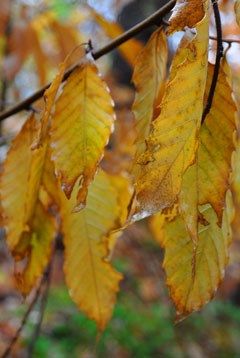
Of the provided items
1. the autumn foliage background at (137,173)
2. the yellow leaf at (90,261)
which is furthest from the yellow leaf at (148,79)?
the yellow leaf at (90,261)

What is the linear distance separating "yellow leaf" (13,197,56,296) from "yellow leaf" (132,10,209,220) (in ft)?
0.70

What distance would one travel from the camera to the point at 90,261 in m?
0.53

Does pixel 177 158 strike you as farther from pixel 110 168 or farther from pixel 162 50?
pixel 110 168

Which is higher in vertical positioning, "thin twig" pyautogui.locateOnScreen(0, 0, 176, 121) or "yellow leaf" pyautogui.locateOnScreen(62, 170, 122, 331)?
"thin twig" pyautogui.locateOnScreen(0, 0, 176, 121)

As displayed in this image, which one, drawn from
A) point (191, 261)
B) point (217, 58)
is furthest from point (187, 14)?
point (191, 261)

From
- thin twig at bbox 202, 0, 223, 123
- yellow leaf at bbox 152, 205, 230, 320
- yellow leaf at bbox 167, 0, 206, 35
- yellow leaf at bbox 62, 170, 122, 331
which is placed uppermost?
yellow leaf at bbox 167, 0, 206, 35

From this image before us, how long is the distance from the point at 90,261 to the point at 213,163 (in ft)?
0.69

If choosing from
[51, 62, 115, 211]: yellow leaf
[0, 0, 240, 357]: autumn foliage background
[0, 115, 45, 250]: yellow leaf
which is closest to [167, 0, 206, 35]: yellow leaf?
[0, 0, 240, 357]: autumn foliage background

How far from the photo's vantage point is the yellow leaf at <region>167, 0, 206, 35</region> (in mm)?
341

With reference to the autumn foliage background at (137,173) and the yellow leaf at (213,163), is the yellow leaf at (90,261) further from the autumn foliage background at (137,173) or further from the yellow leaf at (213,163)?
the yellow leaf at (213,163)

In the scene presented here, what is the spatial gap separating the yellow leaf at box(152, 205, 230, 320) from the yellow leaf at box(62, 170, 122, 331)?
107 millimetres

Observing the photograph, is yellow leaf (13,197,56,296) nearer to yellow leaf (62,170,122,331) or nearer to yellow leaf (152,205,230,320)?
yellow leaf (62,170,122,331)

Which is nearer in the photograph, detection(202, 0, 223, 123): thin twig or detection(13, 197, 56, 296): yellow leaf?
detection(202, 0, 223, 123): thin twig

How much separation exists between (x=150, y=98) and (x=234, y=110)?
10cm
